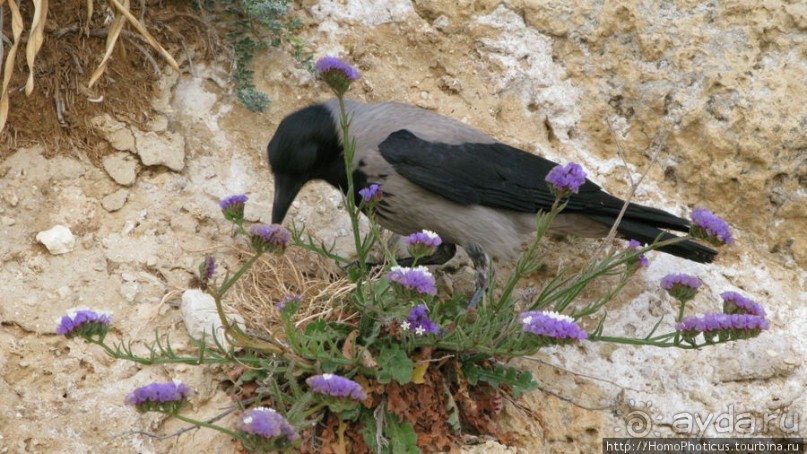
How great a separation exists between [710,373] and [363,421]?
1.65 m

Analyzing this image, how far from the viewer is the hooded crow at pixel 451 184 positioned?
4.43 m

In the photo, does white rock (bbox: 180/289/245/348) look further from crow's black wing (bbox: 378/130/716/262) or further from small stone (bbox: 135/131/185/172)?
crow's black wing (bbox: 378/130/716/262)

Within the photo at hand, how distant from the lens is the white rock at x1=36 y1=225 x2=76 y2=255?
4.05m

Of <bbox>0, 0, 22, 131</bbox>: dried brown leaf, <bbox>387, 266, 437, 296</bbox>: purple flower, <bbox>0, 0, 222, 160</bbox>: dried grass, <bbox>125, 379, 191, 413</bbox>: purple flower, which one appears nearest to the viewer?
<bbox>125, 379, 191, 413</bbox>: purple flower

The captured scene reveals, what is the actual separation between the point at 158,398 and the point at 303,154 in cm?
192

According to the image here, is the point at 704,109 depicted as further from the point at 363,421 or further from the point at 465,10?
the point at 363,421

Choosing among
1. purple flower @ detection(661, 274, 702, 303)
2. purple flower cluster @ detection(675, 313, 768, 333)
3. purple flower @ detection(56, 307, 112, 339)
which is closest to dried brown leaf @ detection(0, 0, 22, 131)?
purple flower @ detection(56, 307, 112, 339)

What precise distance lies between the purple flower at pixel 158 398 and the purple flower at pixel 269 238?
477 mm

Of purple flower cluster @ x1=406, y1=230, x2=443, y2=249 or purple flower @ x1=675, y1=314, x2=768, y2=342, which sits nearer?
purple flower @ x1=675, y1=314, x2=768, y2=342

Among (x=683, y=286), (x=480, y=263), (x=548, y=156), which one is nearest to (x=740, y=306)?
(x=683, y=286)

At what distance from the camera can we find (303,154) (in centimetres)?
445

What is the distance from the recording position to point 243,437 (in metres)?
2.71

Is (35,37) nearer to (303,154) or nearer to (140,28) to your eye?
(140,28)

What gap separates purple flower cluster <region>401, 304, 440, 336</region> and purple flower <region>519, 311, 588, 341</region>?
0.62m
